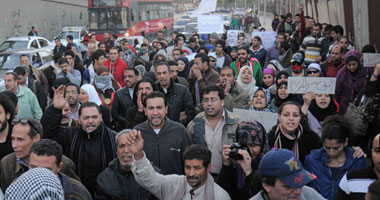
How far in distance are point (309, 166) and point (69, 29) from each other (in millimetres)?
28208

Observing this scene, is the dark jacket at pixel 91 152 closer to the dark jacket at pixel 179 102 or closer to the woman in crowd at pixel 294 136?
the woman in crowd at pixel 294 136

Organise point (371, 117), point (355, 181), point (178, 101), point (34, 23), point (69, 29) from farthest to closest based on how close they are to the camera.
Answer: point (34, 23) < point (69, 29) < point (178, 101) < point (371, 117) < point (355, 181)

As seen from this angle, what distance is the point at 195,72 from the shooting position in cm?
847

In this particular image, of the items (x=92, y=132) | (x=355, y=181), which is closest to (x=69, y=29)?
(x=92, y=132)

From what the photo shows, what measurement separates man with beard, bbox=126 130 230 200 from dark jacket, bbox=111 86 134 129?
3409 mm

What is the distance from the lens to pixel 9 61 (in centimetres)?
1583

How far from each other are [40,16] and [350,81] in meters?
34.0

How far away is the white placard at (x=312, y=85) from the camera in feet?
22.4

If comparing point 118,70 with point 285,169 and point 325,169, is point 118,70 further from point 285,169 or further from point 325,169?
point 285,169

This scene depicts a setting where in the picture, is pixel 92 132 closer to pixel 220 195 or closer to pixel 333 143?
pixel 220 195

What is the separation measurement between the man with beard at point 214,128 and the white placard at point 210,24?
1096 centimetres

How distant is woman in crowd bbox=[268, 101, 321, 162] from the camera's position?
17.7ft

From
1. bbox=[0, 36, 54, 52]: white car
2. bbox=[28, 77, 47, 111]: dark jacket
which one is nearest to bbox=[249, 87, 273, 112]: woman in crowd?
bbox=[28, 77, 47, 111]: dark jacket

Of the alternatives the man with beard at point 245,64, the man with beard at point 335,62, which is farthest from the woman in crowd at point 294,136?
the man with beard at point 245,64
